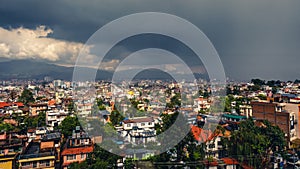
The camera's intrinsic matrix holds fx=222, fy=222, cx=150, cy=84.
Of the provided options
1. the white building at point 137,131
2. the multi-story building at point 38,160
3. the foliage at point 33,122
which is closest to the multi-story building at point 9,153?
the multi-story building at point 38,160

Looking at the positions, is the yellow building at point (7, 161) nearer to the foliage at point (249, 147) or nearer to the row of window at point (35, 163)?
the row of window at point (35, 163)

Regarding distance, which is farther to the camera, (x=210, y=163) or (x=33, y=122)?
(x=33, y=122)

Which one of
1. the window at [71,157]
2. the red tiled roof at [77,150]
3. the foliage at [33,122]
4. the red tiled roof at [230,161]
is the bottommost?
the red tiled roof at [230,161]

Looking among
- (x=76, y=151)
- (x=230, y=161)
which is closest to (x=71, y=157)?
(x=76, y=151)

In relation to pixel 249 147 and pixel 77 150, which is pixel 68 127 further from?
pixel 249 147

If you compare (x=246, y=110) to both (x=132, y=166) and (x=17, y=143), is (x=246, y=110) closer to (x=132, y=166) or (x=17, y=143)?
(x=132, y=166)

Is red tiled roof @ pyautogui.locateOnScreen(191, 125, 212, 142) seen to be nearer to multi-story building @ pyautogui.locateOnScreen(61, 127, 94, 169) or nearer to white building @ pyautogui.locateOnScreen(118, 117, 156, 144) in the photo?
white building @ pyautogui.locateOnScreen(118, 117, 156, 144)

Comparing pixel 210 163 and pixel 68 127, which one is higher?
pixel 68 127

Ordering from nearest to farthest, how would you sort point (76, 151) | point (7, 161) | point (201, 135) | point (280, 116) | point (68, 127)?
point (7, 161) < point (76, 151) < point (201, 135) < point (68, 127) < point (280, 116)
